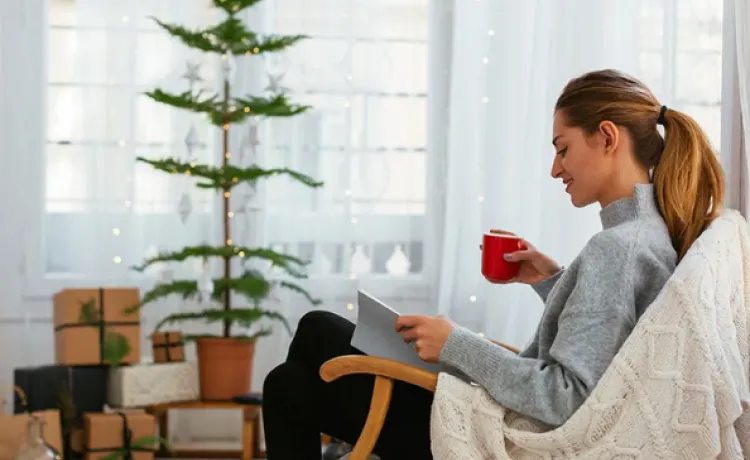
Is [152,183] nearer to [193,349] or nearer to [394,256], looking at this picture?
[193,349]

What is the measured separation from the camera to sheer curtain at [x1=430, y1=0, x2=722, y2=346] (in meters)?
3.47

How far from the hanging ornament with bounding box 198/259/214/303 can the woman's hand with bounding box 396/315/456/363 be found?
75.1 inches

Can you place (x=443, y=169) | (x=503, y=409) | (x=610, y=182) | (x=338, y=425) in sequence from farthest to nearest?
(x=443, y=169) → (x=338, y=425) → (x=610, y=182) → (x=503, y=409)

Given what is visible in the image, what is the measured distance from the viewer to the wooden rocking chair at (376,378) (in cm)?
186

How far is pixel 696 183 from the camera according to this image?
6.19ft

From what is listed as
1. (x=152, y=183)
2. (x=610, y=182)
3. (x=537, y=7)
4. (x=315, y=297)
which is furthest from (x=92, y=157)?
(x=610, y=182)

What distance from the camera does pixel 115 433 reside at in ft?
10.8

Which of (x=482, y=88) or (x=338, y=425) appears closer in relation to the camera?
(x=338, y=425)

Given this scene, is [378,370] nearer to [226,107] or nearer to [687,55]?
[226,107]

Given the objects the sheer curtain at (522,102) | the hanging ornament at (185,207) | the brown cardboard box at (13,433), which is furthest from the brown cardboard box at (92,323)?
the sheer curtain at (522,102)

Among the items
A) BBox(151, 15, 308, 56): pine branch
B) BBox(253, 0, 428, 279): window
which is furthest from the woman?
BBox(253, 0, 428, 279): window

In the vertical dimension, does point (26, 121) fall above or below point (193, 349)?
above

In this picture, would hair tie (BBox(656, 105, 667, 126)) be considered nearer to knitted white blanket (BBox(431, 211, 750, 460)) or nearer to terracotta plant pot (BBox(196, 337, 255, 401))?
knitted white blanket (BBox(431, 211, 750, 460))

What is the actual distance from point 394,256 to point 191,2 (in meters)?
1.14
